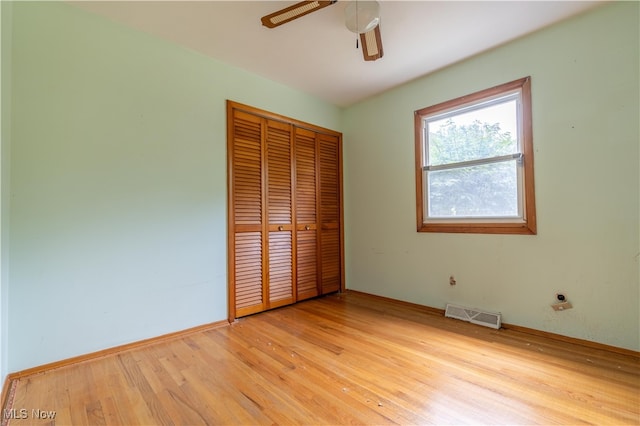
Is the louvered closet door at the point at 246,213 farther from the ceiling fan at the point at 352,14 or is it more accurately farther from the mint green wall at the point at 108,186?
the ceiling fan at the point at 352,14

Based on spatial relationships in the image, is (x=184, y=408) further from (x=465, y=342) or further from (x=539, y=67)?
(x=539, y=67)

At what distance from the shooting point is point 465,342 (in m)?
2.21

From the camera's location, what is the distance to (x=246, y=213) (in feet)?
9.29

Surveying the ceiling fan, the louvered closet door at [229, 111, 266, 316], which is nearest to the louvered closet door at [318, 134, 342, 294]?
the louvered closet door at [229, 111, 266, 316]

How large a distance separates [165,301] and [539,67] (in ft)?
12.0

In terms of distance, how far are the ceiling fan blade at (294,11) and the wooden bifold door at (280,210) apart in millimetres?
1083

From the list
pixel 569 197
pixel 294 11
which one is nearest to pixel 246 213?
pixel 294 11

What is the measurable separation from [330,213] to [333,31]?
206 centimetres

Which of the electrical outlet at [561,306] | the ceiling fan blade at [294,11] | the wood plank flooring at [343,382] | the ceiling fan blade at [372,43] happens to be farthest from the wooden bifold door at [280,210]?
the electrical outlet at [561,306]

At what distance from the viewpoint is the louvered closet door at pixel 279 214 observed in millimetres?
3027

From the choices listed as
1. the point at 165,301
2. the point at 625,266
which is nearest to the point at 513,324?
the point at 625,266

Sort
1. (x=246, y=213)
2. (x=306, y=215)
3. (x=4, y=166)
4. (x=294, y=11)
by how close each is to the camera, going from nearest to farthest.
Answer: (x=4, y=166)
(x=294, y=11)
(x=246, y=213)
(x=306, y=215)

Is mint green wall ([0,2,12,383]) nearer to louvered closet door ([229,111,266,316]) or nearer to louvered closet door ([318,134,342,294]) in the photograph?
louvered closet door ([229,111,266,316])

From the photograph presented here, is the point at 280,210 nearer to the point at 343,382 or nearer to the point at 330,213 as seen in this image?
the point at 330,213
